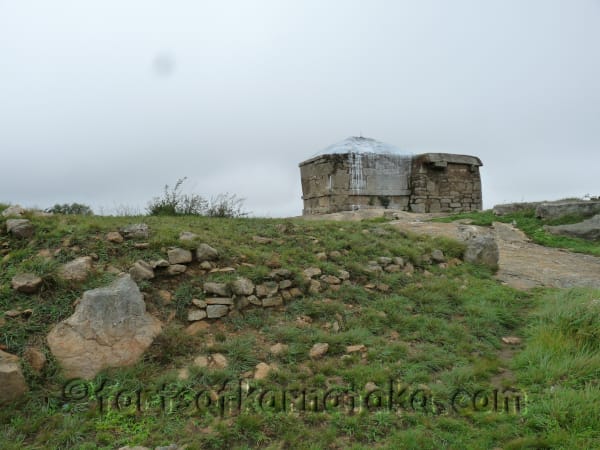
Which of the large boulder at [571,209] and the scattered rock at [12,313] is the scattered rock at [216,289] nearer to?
the scattered rock at [12,313]

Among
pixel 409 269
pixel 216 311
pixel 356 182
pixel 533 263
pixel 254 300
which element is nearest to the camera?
pixel 216 311

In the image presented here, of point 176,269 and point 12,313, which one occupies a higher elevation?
point 176,269

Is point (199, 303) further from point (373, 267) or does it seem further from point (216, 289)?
point (373, 267)

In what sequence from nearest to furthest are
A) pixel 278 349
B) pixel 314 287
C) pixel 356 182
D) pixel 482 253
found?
1. pixel 278 349
2. pixel 314 287
3. pixel 482 253
4. pixel 356 182

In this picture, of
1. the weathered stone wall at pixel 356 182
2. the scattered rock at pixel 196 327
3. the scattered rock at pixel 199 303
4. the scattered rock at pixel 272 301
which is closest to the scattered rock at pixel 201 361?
the scattered rock at pixel 196 327

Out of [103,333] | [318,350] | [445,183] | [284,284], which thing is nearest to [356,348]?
[318,350]

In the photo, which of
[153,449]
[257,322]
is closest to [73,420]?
[153,449]

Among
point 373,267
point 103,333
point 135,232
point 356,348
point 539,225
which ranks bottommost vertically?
point 356,348

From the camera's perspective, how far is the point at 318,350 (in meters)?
3.27

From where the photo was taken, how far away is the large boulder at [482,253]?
588 cm

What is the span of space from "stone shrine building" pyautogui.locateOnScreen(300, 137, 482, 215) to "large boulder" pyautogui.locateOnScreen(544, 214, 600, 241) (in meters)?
4.59

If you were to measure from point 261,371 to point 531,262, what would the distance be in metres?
5.37

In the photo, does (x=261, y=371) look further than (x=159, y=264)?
No

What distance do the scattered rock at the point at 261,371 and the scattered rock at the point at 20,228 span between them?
8.80 ft
